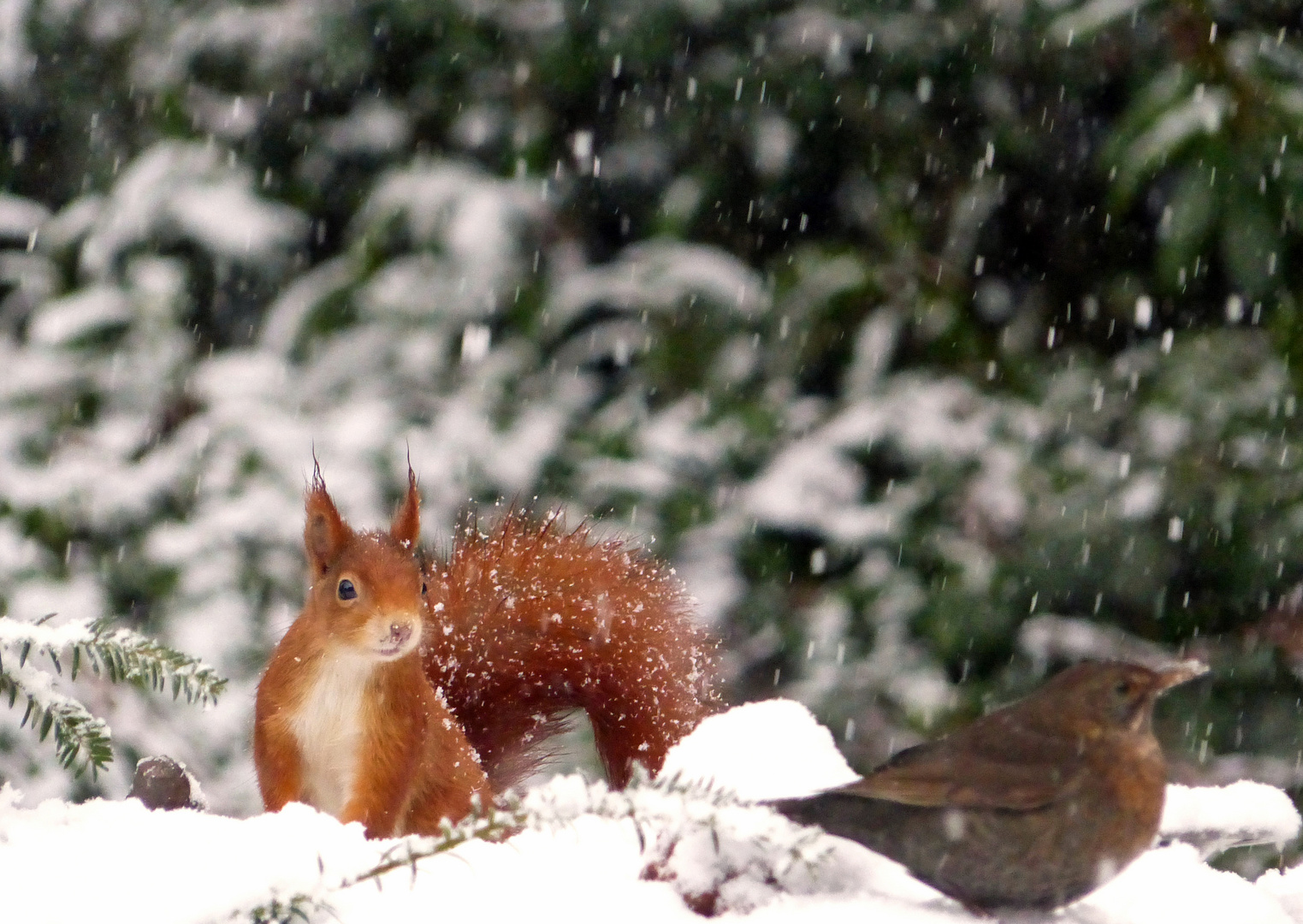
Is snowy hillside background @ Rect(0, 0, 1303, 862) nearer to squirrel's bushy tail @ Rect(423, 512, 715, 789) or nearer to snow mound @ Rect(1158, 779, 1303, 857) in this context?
squirrel's bushy tail @ Rect(423, 512, 715, 789)

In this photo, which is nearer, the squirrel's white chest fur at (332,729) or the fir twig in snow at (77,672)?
the fir twig in snow at (77,672)

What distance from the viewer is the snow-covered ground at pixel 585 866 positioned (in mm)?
476

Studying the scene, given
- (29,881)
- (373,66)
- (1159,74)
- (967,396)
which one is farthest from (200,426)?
(29,881)

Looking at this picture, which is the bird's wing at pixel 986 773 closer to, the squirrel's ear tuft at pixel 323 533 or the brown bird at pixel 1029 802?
the brown bird at pixel 1029 802

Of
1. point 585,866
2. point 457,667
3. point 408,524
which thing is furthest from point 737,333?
point 585,866

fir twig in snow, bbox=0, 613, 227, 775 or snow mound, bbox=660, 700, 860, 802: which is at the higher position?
fir twig in snow, bbox=0, 613, 227, 775

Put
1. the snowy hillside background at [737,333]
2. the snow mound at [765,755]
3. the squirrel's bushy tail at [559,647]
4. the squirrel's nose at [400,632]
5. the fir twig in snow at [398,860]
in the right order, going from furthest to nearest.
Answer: the snowy hillside background at [737,333], the squirrel's bushy tail at [559,647], the squirrel's nose at [400,632], the snow mound at [765,755], the fir twig in snow at [398,860]

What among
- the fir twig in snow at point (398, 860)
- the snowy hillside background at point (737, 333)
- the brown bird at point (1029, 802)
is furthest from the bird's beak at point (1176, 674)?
the snowy hillside background at point (737, 333)

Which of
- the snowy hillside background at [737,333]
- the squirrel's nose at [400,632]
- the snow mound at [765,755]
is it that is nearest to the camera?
the snow mound at [765,755]

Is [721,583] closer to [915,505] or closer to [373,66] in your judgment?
[915,505]

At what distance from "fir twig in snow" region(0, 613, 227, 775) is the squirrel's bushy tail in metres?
0.30

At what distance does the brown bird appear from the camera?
51 centimetres

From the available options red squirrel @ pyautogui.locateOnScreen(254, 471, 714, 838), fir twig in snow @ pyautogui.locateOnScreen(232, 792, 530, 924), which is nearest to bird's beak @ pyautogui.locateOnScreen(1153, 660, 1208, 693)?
fir twig in snow @ pyautogui.locateOnScreen(232, 792, 530, 924)

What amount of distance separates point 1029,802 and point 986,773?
18 mm
